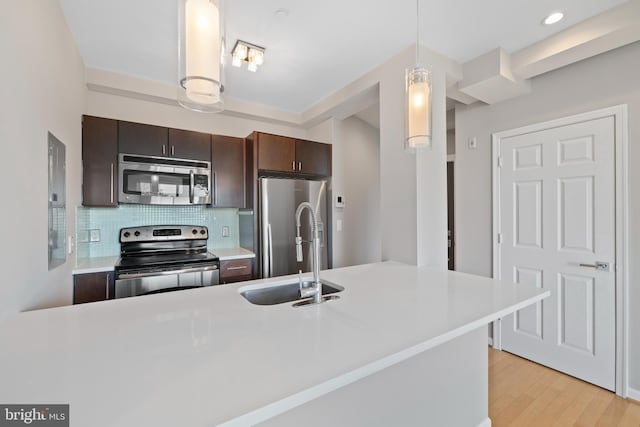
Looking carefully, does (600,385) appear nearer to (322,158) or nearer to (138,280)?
(322,158)

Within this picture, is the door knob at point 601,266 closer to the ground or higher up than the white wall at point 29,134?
closer to the ground

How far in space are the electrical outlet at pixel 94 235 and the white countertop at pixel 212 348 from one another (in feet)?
5.97

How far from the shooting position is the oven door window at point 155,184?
2545mm

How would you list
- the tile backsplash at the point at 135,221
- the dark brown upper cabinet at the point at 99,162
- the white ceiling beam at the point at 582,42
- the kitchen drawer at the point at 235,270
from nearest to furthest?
the white ceiling beam at the point at 582,42
the dark brown upper cabinet at the point at 99,162
the tile backsplash at the point at 135,221
the kitchen drawer at the point at 235,270

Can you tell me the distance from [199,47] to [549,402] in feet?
9.70

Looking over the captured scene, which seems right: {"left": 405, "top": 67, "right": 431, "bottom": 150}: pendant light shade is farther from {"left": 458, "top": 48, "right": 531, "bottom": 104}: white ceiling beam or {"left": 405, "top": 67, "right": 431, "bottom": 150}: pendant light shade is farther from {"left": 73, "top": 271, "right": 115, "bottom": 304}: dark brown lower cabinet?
{"left": 73, "top": 271, "right": 115, "bottom": 304}: dark brown lower cabinet

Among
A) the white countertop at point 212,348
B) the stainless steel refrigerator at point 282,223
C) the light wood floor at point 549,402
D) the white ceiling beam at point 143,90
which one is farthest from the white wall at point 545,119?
the white ceiling beam at point 143,90

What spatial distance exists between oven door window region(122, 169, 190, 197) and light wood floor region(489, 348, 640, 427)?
310cm

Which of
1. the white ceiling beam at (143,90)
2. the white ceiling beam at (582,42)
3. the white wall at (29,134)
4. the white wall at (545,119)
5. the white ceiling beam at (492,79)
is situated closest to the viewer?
the white wall at (29,134)

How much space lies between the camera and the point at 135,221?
2836 mm

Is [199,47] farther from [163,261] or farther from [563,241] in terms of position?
[563,241]

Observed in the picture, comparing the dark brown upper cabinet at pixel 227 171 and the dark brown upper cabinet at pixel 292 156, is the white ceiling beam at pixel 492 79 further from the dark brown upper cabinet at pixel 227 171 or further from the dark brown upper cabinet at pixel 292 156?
the dark brown upper cabinet at pixel 227 171

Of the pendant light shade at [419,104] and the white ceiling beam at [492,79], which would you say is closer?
the pendant light shade at [419,104]

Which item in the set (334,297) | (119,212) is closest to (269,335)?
(334,297)
